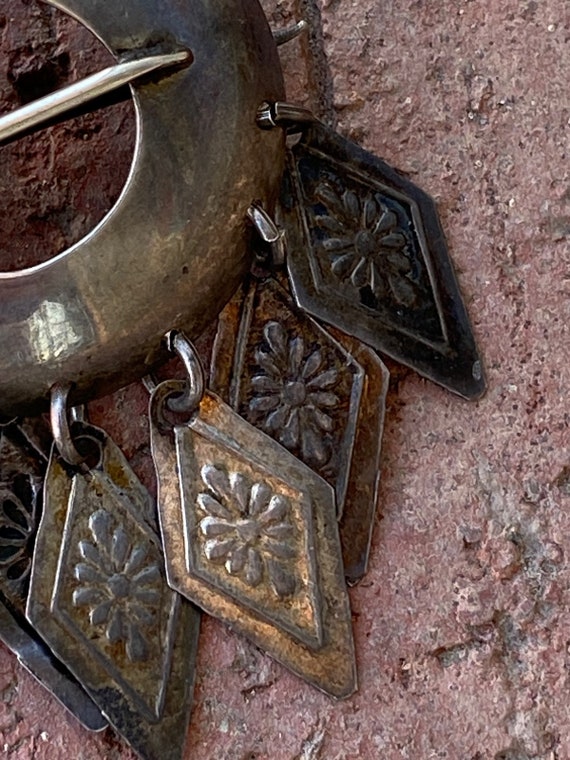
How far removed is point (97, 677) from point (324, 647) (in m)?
0.17

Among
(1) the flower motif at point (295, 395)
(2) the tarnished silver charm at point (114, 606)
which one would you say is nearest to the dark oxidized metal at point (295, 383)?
(1) the flower motif at point (295, 395)

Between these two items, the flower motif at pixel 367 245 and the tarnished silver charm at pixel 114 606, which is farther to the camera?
the flower motif at pixel 367 245

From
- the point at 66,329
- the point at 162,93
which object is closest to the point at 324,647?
the point at 66,329

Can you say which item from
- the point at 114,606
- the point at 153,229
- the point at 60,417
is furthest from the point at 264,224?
the point at 114,606

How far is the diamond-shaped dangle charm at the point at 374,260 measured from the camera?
0.89 meters

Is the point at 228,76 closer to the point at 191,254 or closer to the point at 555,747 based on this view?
the point at 191,254

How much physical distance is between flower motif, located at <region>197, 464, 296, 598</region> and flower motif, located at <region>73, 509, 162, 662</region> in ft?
0.17

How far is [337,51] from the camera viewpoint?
0.97 meters

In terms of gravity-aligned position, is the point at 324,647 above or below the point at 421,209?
below

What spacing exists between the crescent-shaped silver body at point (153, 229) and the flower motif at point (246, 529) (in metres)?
0.11

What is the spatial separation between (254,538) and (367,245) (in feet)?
0.88

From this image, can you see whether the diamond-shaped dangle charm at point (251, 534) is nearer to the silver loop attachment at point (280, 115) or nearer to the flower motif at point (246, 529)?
the flower motif at point (246, 529)

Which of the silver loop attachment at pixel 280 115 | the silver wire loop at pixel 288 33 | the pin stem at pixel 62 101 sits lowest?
the silver loop attachment at pixel 280 115

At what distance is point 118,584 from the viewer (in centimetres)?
82
